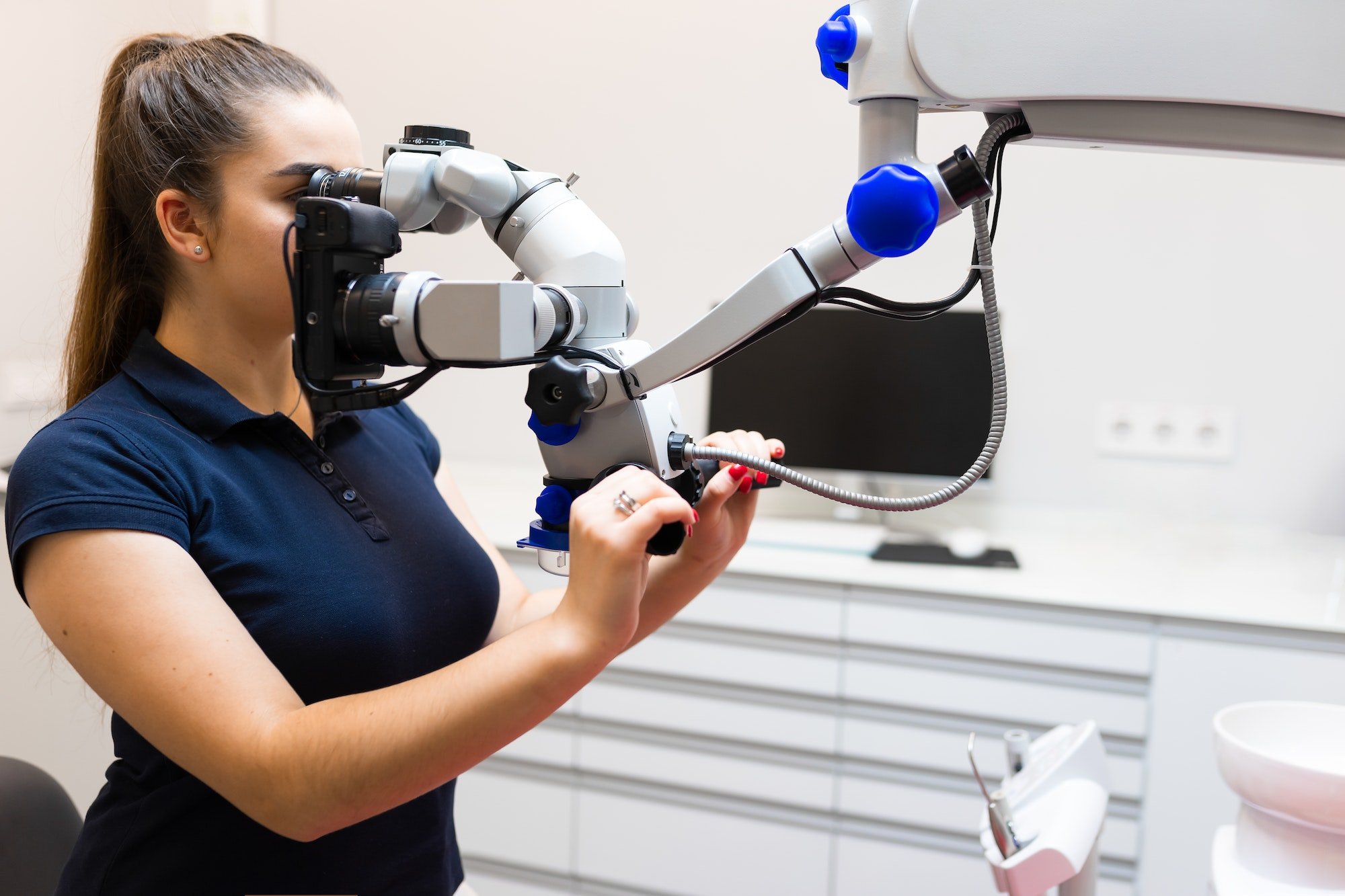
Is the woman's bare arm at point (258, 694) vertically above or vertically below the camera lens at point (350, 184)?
below

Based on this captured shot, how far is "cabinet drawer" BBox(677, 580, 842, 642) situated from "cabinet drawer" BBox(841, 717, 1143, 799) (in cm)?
21

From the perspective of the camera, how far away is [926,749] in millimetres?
2113

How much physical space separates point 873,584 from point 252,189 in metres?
1.48

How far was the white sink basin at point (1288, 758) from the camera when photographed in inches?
31.9

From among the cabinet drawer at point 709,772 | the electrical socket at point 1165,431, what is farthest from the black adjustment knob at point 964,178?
the electrical socket at point 1165,431

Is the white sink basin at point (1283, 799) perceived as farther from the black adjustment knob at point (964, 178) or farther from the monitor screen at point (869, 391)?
the monitor screen at point (869, 391)

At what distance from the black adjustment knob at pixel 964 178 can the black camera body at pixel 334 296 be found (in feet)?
1.30

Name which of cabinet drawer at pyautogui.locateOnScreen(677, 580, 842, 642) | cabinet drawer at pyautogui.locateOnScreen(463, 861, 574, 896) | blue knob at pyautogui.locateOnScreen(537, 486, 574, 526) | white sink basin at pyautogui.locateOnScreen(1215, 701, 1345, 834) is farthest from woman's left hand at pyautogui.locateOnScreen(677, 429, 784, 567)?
cabinet drawer at pyautogui.locateOnScreen(463, 861, 574, 896)

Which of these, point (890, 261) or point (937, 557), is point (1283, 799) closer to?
point (937, 557)

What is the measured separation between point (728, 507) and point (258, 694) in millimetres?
474

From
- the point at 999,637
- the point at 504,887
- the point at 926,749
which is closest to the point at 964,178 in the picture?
the point at 999,637

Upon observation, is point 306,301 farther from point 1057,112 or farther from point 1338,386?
point 1338,386

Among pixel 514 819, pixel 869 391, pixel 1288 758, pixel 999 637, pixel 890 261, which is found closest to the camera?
pixel 1288 758

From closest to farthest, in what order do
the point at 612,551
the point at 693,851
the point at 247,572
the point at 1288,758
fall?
the point at 612,551
the point at 1288,758
the point at 247,572
the point at 693,851
